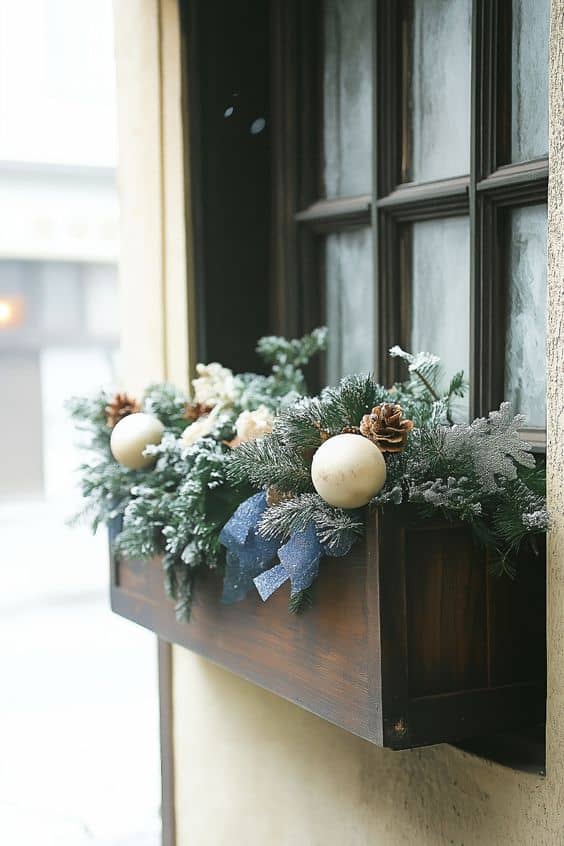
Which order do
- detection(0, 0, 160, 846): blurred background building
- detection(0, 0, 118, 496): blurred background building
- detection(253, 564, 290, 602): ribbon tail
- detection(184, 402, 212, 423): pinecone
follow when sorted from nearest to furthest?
detection(253, 564, 290, 602): ribbon tail, detection(184, 402, 212, 423): pinecone, detection(0, 0, 160, 846): blurred background building, detection(0, 0, 118, 496): blurred background building

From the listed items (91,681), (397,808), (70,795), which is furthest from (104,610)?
(397,808)

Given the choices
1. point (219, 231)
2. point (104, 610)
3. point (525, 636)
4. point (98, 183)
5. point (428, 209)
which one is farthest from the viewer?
point (98, 183)

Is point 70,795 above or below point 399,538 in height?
below

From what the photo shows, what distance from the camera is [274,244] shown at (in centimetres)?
201

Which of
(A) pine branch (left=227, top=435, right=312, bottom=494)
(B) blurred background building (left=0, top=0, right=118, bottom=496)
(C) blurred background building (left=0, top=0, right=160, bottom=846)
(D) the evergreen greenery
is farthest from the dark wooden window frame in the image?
(B) blurred background building (left=0, top=0, right=118, bottom=496)

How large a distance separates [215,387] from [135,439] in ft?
0.56

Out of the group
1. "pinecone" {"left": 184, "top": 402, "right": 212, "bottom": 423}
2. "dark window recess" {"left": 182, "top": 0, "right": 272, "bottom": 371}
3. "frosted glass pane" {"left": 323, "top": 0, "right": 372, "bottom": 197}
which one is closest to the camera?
"pinecone" {"left": 184, "top": 402, "right": 212, "bottom": 423}

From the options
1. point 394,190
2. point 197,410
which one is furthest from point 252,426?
point 394,190

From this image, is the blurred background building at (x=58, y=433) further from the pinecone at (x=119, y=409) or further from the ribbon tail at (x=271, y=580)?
the ribbon tail at (x=271, y=580)

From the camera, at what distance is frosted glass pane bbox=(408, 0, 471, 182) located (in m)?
1.51

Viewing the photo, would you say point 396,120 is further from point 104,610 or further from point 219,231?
point 104,610

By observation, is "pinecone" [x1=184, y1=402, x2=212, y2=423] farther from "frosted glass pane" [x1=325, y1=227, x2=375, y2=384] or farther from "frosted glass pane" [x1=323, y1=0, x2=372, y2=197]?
"frosted glass pane" [x1=323, y1=0, x2=372, y2=197]

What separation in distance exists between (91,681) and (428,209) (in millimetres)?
3666

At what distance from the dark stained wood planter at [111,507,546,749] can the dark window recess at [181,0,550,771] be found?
4 centimetres
